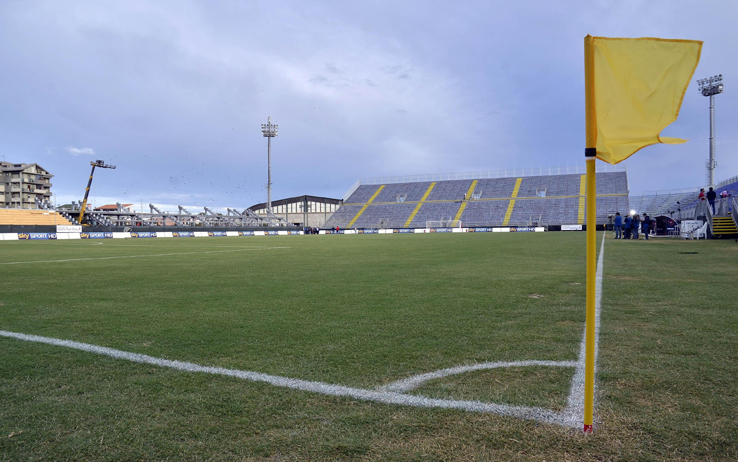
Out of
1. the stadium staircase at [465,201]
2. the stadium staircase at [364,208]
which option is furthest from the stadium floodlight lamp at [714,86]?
the stadium staircase at [364,208]

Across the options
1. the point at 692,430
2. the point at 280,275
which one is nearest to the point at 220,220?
the point at 280,275

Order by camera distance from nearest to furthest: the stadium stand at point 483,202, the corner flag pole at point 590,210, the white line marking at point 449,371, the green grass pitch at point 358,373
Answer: the green grass pitch at point 358,373, the corner flag pole at point 590,210, the white line marking at point 449,371, the stadium stand at point 483,202

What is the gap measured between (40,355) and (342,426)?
A: 2561 millimetres

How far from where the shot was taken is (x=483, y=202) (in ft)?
198

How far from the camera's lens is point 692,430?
2.08m

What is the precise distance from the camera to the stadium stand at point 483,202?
2111 inches

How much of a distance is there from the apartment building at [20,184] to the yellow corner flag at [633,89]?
261ft

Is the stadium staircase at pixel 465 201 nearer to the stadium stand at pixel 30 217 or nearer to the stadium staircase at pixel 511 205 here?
the stadium staircase at pixel 511 205

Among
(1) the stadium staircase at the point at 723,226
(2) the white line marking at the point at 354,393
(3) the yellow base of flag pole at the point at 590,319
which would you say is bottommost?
(2) the white line marking at the point at 354,393

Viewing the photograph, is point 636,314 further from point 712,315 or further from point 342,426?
point 342,426

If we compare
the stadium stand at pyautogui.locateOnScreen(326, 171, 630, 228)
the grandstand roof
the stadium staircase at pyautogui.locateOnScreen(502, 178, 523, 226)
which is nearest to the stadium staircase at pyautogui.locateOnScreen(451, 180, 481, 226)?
the stadium stand at pyautogui.locateOnScreen(326, 171, 630, 228)

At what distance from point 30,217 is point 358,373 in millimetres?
48476

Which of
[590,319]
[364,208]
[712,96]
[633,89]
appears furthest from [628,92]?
[364,208]

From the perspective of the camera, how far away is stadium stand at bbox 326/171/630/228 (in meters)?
53.6
